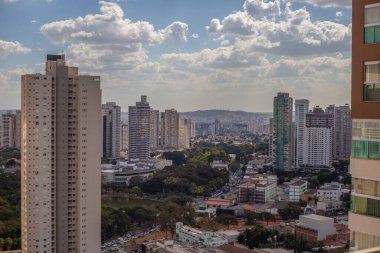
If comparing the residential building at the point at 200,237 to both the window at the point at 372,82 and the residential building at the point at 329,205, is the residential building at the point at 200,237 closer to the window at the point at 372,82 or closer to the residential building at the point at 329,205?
the residential building at the point at 329,205

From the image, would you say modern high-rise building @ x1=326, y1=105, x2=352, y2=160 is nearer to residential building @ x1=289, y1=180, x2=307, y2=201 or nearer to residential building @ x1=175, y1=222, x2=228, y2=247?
residential building @ x1=289, y1=180, x2=307, y2=201

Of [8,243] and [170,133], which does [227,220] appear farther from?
[170,133]

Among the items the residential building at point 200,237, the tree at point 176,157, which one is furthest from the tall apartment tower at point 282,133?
the residential building at point 200,237

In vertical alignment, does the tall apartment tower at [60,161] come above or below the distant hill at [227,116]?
below

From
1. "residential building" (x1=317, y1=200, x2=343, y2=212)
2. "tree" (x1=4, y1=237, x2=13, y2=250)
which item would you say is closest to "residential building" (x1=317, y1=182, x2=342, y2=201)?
"residential building" (x1=317, y1=200, x2=343, y2=212)

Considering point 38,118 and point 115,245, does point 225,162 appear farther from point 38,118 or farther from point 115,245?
point 38,118

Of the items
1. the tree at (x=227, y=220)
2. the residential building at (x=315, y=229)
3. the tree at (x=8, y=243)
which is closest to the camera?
the tree at (x=8, y=243)

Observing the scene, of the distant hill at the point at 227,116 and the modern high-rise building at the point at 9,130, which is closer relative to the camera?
the modern high-rise building at the point at 9,130
